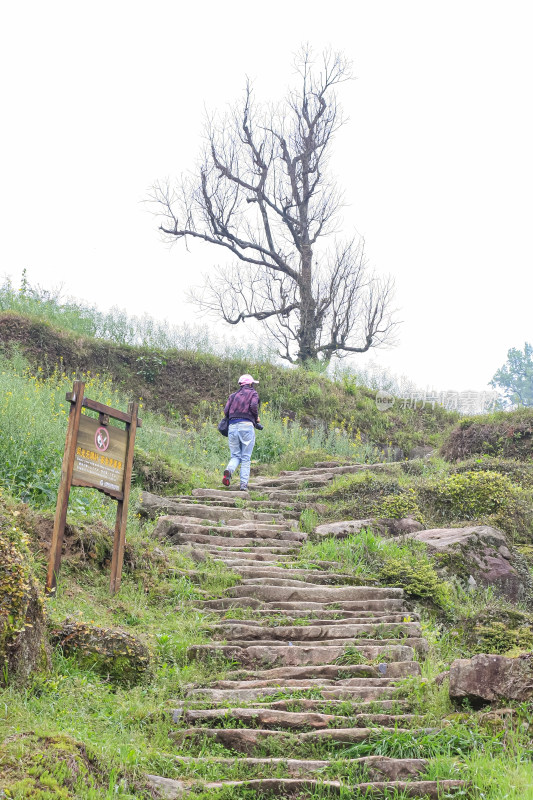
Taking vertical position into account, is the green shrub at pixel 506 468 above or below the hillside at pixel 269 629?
above

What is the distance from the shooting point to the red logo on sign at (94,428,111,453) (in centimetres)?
677

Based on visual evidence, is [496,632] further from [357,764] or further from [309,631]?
[357,764]

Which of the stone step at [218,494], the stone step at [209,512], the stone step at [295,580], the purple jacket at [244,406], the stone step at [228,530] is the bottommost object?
the stone step at [295,580]

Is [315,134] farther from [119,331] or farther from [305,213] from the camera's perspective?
[119,331]

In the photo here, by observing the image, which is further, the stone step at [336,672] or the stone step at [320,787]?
the stone step at [336,672]

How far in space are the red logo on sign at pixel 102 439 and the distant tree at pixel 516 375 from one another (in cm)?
5826

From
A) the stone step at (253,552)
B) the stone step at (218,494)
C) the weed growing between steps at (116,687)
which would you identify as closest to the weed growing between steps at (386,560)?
the stone step at (253,552)

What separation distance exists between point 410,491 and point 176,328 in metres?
12.2

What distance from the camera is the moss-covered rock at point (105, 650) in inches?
207

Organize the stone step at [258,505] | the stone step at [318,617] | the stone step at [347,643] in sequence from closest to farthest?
1. the stone step at [347,643]
2. the stone step at [318,617]
3. the stone step at [258,505]

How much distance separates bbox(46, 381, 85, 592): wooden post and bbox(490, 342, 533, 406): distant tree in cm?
5871

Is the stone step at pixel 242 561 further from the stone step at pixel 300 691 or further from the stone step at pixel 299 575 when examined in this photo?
the stone step at pixel 300 691

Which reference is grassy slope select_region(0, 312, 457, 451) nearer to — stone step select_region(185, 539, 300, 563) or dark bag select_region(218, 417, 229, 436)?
dark bag select_region(218, 417, 229, 436)

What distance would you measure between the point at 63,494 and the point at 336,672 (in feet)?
9.00
